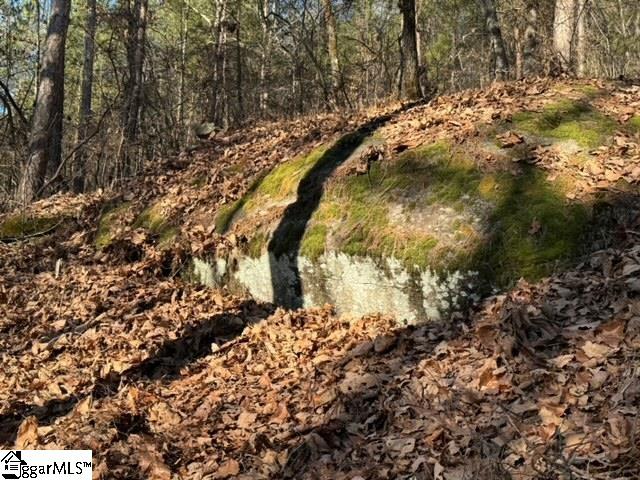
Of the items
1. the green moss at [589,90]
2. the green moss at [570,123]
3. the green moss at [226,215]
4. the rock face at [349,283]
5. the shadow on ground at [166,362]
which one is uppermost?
the green moss at [589,90]

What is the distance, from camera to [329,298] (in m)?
5.79

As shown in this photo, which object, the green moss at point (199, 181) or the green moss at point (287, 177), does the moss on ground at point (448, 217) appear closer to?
the green moss at point (287, 177)

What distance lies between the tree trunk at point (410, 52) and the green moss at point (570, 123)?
3.32m

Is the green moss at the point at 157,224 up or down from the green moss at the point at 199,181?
down

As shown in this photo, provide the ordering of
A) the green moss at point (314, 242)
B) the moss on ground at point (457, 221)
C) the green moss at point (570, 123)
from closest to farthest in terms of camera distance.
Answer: the moss on ground at point (457, 221), the green moss at point (570, 123), the green moss at point (314, 242)

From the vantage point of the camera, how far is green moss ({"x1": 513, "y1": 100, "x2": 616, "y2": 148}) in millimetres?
5684

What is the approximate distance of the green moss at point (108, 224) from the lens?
26.7 feet

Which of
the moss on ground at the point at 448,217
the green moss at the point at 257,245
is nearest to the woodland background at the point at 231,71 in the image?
the moss on ground at the point at 448,217

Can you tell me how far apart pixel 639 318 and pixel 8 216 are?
907 centimetres

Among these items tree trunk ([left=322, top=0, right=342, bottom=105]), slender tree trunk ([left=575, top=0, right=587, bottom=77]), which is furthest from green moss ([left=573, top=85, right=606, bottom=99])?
tree trunk ([left=322, top=0, right=342, bottom=105])

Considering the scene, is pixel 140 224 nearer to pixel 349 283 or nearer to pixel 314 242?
pixel 314 242

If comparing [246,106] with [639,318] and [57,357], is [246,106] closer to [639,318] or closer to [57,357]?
[57,357]

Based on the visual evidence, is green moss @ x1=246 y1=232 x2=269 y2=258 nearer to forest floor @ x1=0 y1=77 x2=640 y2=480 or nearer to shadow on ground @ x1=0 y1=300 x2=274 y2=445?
forest floor @ x1=0 y1=77 x2=640 y2=480

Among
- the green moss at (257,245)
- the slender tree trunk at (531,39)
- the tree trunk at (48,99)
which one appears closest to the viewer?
the green moss at (257,245)
